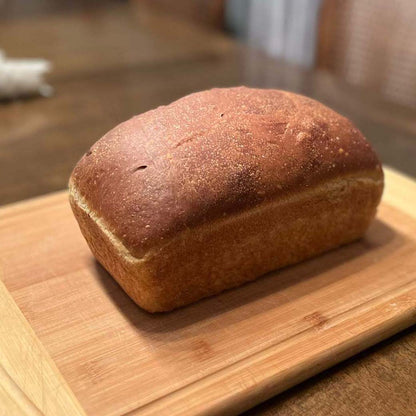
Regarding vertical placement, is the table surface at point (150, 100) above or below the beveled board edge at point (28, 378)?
below

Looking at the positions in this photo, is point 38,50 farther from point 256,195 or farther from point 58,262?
point 256,195

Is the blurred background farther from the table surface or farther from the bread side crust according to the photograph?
the bread side crust

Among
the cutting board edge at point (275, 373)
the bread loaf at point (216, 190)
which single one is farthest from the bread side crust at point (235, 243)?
the cutting board edge at point (275, 373)

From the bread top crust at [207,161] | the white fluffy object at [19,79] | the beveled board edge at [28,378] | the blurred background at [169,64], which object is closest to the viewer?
the beveled board edge at [28,378]

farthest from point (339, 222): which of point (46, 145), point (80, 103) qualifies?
point (80, 103)

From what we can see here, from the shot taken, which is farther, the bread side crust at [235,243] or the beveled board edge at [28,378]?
the bread side crust at [235,243]

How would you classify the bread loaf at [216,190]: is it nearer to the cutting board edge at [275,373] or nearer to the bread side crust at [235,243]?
the bread side crust at [235,243]

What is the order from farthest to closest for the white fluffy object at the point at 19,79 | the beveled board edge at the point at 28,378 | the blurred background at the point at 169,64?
the white fluffy object at the point at 19,79, the blurred background at the point at 169,64, the beveled board edge at the point at 28,378
